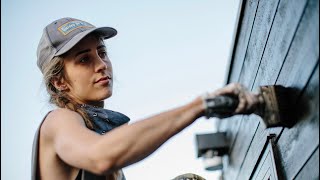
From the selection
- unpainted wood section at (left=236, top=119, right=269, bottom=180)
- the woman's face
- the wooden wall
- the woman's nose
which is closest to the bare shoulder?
the woman's face

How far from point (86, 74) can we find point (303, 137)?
4.14 ft

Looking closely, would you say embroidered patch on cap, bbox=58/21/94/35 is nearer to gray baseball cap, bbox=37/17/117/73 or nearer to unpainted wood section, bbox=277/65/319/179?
gray baseball cap, bbox=37/17/117/73

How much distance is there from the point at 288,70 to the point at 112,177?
1177 mm

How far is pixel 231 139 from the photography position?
18.0ft

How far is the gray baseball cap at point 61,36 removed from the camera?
219 cm

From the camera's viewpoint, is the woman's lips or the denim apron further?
the woman's lips

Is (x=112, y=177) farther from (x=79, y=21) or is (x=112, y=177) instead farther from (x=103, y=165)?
(x=79, y=21)

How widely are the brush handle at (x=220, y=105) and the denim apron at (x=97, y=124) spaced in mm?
685

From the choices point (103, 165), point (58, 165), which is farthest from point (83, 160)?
point (58, 165)

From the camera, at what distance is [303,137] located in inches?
73.9

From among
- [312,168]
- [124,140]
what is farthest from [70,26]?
[312,168]

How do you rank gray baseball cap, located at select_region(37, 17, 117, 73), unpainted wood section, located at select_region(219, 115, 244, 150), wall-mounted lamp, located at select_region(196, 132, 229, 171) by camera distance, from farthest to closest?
wall-mounted lamp, located at select_region(196, 132, 229, 171), unpainted wood section, located at select_region(219, 115, 244, 150), gray baseball cap, located at select_region(37, 17, 117, 73)

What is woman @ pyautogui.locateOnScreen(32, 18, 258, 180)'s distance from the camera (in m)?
1.55

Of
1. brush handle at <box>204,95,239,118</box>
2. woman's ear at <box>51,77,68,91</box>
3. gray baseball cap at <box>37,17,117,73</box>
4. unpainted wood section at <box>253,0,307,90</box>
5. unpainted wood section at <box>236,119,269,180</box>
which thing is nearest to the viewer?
brush handle at <box>204,95,239,118</box>
